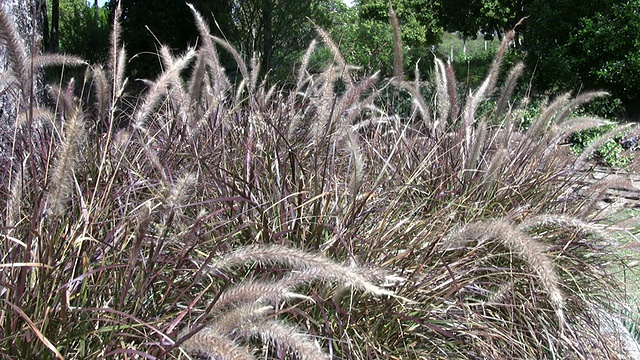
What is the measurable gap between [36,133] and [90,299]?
1.45 meters

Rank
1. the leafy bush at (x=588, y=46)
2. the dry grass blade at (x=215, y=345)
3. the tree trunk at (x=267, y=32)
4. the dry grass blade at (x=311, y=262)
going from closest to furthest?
the dry grass blade at (x=215, y=345) → the dry grass blade at (x=311, y=262) → the tree trunk at (x=267, y=32) → the leafy bush at (x=588, y=46)

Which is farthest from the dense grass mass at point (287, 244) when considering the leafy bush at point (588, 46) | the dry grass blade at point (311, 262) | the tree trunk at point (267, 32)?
the leafy bush at point (588, 46)

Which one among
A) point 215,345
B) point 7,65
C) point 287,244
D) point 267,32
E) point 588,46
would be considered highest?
point 7,65

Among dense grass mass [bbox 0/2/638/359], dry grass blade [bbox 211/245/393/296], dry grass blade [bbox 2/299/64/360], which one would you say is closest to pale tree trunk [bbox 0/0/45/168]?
dense grass mass [bbox 0/2/638/359]

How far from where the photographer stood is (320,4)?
10039 millimetres

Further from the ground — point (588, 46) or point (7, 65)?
point (7, 65)

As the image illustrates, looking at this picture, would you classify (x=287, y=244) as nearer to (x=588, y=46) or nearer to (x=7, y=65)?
(x=7, y=65)

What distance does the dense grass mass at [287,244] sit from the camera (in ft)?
4.85

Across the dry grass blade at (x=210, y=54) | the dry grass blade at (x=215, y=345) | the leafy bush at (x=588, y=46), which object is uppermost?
the dry grass blade at (x=210, y=54)

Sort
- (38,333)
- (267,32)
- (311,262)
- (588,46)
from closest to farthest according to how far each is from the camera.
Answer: (38,333) < (311,262) < (267,32) < (588,46)

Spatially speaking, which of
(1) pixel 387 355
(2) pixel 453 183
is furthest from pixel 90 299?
(2) pixel 453 183

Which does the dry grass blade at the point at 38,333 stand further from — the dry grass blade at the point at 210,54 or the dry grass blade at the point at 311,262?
the dry grass blade at the point at 210,54

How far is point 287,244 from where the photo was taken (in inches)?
80.0

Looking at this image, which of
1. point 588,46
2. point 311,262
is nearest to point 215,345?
point 311,262
